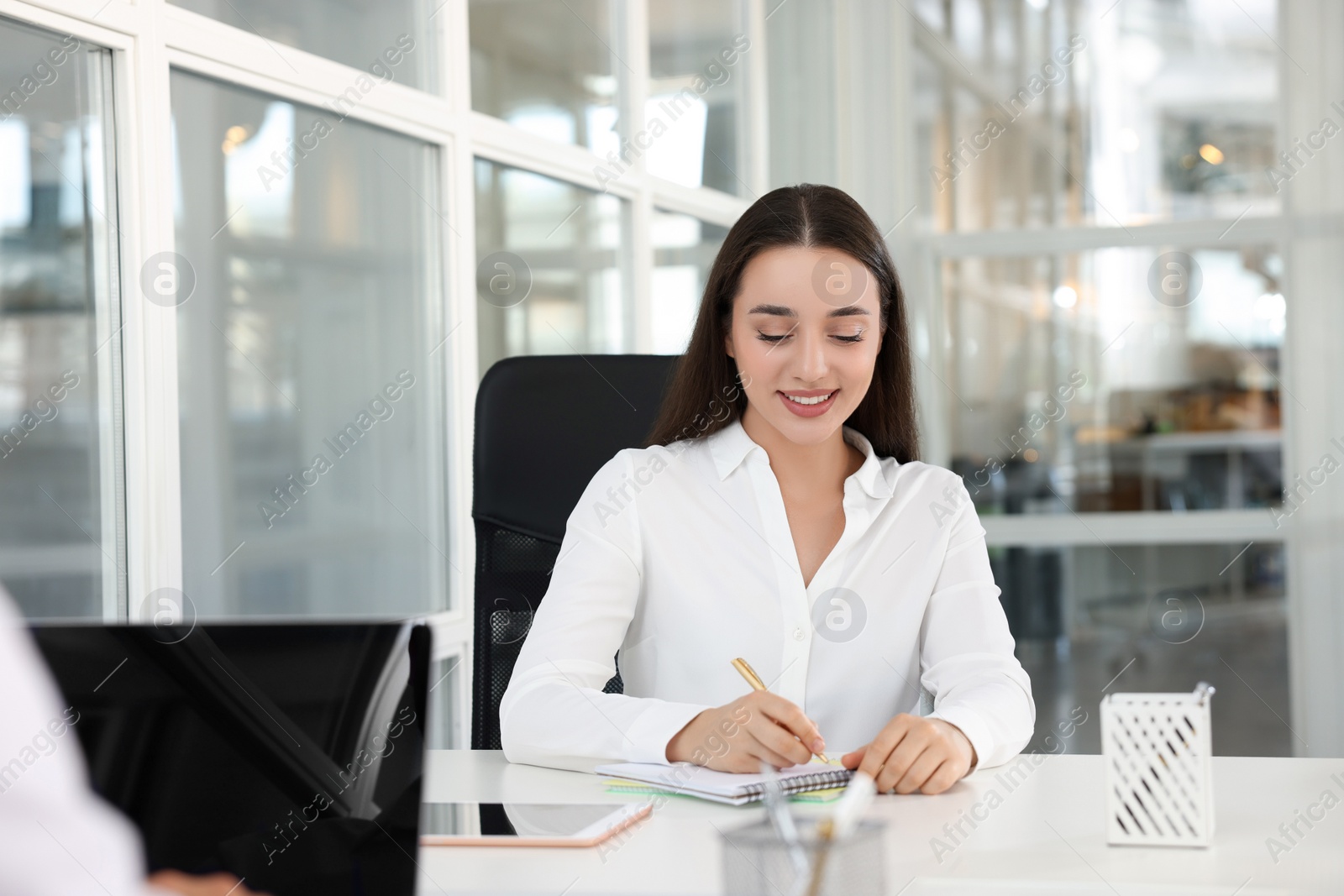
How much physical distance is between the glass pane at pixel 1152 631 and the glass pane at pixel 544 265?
1.63 metres

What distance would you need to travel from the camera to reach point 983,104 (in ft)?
13.7

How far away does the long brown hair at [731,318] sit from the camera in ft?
5.62

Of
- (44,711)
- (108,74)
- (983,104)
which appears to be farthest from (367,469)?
(983,104)

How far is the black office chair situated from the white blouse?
0.13m

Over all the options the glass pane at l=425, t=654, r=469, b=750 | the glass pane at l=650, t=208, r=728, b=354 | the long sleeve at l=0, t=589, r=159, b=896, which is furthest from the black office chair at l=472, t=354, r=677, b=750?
the glass pane at l=650, t=208, r=728, b=354

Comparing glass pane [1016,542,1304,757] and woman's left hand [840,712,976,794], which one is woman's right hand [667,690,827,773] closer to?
woman's left hand [840,712,976,794]

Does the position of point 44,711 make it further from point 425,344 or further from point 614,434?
point 425,344

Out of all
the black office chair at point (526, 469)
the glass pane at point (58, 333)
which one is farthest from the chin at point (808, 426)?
the glass pane at point (58, 333)

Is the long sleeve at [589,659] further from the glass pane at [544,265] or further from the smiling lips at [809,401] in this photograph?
the glass pane at [544,265]

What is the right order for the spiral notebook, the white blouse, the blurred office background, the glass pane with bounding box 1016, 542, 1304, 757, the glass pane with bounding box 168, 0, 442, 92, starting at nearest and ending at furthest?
the spiral notebook, the white blouse, the blurred office background, the glass pane with bounding box 168, 0, 442, 92, the glass pane with bounding box 1016, 542, 1304, 757

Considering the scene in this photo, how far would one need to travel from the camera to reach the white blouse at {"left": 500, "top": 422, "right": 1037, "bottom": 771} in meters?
1.58

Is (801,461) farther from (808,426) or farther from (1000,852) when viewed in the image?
(1000,852)

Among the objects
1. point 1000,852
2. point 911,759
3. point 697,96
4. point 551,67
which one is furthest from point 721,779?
point 697,96

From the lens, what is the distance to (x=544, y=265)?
3.01 metres
